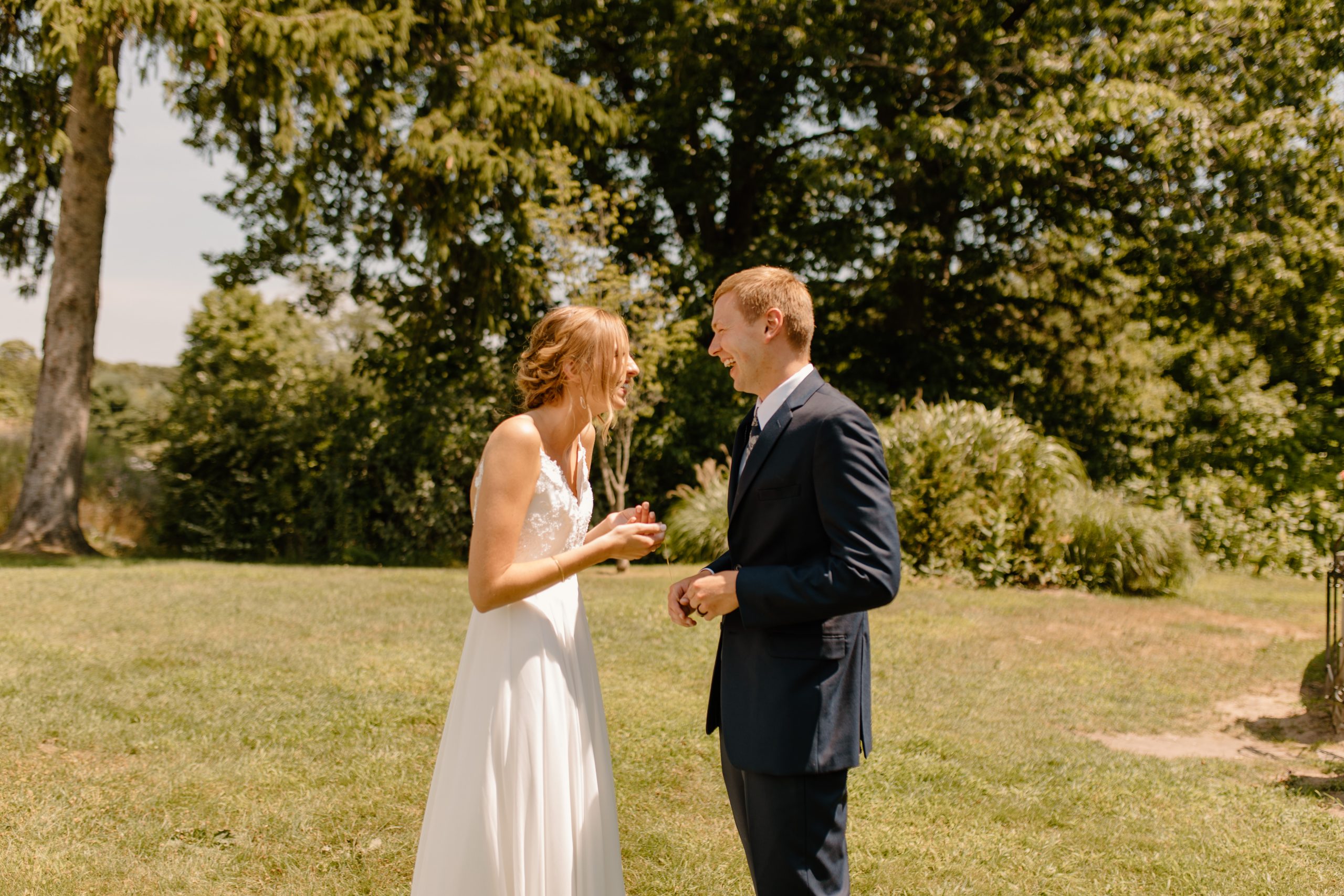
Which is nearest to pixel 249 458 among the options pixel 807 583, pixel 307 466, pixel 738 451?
pixel 307 466

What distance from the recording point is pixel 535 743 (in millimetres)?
2875

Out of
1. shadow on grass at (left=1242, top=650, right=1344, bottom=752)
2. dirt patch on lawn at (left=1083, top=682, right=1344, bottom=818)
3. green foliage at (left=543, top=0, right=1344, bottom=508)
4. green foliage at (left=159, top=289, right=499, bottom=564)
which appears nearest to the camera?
dirt patch on lawn at (left=1083, top=682, right=1344, bottom=818)

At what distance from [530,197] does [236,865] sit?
11962mm

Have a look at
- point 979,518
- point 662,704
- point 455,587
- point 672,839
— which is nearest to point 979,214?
point 979,518

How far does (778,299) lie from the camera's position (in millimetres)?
2627

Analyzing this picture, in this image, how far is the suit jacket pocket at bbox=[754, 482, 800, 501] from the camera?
8.25 feet

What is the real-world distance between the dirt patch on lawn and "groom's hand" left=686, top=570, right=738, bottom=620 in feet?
14.1

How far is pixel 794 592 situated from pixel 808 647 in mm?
211

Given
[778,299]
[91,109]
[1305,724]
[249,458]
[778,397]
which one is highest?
[91,109]

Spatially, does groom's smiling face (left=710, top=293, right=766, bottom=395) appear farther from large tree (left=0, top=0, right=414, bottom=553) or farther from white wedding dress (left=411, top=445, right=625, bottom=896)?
large tree (left=0, top=0, right=414, bottom=553)

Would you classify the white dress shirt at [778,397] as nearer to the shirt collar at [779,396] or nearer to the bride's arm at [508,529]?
the shirt collar at [779,396]

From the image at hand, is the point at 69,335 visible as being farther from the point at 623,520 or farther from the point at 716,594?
the point at 716,594

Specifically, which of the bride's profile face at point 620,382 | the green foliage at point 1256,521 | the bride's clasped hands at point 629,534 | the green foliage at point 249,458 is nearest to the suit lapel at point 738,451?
the bride's clasped hands at point 629,534

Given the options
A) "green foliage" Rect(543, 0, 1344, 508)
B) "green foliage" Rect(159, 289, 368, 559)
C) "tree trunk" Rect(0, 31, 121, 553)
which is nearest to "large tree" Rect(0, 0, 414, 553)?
"tree trunk" Rect(0, 31, 121, 553)
